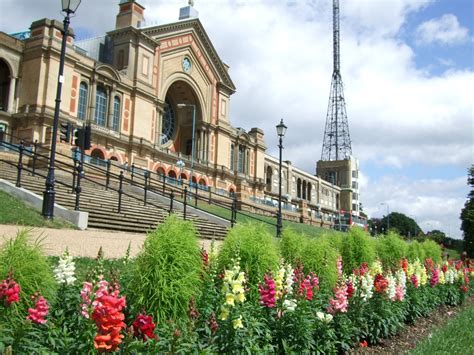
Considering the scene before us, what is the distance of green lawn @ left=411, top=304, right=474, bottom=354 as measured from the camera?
224 inches

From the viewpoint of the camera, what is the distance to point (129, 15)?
1747 inches

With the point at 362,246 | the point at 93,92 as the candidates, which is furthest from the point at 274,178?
the point at 362,246

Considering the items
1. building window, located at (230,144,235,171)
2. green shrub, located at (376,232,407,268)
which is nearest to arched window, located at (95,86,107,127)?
building window, located at (230,144,235,171)

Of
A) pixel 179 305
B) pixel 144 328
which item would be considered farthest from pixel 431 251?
pixel 144 328

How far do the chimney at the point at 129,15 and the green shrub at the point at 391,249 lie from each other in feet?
126

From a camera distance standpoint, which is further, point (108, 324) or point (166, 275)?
point (166, 275)

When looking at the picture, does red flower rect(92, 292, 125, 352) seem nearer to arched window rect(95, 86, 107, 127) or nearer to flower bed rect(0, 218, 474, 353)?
flower bed rect(0, 218, 474, 353)

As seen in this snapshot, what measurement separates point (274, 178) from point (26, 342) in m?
75.4

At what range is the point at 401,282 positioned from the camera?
777cm

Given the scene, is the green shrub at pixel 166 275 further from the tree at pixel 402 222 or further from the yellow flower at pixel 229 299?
the tree at pixel 402 222

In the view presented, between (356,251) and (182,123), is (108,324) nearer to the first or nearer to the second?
(356,251)

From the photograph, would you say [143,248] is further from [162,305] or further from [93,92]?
[93,92]

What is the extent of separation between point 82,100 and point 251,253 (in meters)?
35.8

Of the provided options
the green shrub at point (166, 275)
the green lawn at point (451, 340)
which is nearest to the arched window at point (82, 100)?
the green lawn at point (451, 340)
